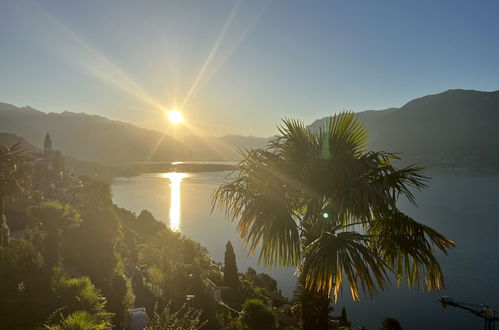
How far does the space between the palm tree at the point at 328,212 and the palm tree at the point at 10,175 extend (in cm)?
2000

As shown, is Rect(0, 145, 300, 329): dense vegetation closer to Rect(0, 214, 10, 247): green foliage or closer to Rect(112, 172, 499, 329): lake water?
Rect(0, 214, 10, 247): green foliage

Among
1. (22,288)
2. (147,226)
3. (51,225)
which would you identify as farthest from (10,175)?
(147,226)

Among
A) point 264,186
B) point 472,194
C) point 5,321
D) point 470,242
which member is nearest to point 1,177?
point 5,321

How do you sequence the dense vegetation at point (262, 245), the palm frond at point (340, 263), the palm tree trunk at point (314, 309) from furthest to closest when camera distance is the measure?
the palm tree trunk at point (314, 309), the dense vegetation at point (262, 245), the palm frond at point (340, 263)

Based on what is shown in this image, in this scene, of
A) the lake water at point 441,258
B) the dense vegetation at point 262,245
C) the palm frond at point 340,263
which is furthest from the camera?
the lake water at point 441,258

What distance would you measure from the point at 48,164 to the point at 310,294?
262ft

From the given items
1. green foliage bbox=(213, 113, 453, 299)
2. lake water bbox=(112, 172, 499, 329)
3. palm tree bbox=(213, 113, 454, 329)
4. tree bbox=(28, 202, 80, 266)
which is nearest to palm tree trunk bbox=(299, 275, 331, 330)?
palm tree bbox=(213, 113, 454, 329)

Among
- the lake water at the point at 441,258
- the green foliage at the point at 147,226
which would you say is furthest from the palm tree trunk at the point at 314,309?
the green foliage at the point at 147,226

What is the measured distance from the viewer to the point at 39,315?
13.2 m

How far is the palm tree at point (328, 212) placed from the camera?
4.42 meters

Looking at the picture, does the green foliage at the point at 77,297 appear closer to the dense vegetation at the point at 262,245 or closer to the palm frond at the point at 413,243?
the dense vegetation at the point at 262,245

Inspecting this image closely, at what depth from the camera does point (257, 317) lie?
17.4 meters

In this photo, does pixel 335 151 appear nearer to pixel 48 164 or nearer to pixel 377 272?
pixel 377 272

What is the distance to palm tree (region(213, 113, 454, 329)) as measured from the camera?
4.42m
